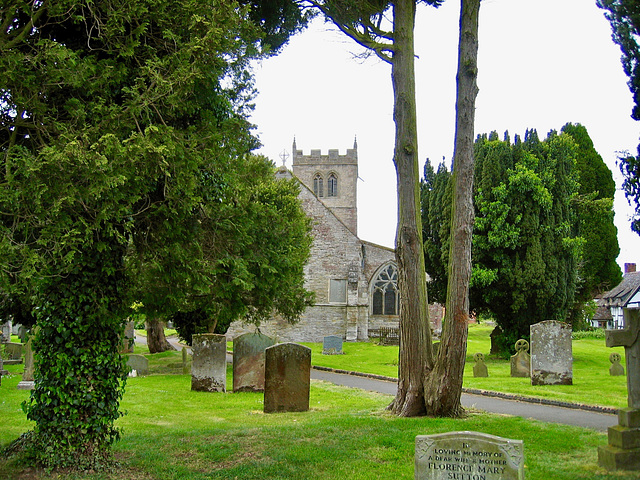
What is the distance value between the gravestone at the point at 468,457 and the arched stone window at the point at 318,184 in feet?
162

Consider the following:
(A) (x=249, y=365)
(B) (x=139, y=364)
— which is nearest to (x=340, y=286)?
(B) (x=139, y=364)

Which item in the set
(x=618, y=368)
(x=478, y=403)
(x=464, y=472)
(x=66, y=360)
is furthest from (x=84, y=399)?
(x=618, y=368)

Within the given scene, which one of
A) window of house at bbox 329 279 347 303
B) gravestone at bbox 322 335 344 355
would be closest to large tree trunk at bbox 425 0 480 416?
gravestone at bbox 322 335 344 355

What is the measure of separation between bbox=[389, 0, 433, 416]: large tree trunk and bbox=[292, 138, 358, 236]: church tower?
42839mm

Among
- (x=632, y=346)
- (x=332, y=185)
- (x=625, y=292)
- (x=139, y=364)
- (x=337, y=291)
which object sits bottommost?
(x=139, y=364)

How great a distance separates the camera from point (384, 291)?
38344 mm

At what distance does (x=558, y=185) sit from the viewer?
22.2 meters

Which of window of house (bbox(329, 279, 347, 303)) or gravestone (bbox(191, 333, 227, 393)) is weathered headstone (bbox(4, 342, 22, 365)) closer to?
gravestone (bbox(191, 333, 227, 393))

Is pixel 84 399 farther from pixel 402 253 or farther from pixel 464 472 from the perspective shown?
pixel 402 253

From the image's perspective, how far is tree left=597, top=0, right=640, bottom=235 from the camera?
6.54m

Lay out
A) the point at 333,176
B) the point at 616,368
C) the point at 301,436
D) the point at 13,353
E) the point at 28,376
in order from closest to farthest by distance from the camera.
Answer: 1. the point at 301,436
2. the point at 28,376
3. the point at 616,368
4. the point at 13,353
5. the point at 333,176

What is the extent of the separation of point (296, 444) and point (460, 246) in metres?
4.04

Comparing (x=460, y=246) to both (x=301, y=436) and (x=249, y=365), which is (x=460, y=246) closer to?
(x=301, y=436)

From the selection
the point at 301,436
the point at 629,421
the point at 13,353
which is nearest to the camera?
the point at 629,421
